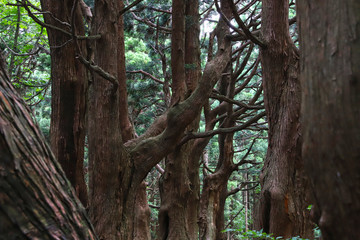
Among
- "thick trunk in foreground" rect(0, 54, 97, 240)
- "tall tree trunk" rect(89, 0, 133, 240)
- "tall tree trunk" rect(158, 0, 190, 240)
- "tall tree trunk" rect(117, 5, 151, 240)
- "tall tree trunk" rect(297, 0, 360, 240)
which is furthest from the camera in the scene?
"tall tree trunk" rect(158, 0, 190, 240)

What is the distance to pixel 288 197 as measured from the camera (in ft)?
15.8

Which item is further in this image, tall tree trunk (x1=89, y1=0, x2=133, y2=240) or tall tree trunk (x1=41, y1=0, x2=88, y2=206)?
tall tree trunk (x1=41, y1=0, x2=88, y2=206)

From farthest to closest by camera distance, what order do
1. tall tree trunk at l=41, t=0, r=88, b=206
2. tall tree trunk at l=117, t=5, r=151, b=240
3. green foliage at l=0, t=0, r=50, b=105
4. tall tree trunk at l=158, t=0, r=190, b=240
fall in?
green foliage at l=0, t=0, r=50, b=105 < tall tree trunk at l=158, t=0, r=190, b=240 < tall tree trunk at l=117, t=5, r=151, b=240 < tall tree trunk at l=41, t=0, r=88, b=206

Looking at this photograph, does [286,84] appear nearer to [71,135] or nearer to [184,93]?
[184,93]

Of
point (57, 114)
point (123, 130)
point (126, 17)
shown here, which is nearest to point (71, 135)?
point (57, 114)

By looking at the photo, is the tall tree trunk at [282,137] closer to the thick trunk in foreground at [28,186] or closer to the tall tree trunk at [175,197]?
the tall tree trunk at [175,197]

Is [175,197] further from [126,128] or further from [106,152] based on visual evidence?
[106,152]

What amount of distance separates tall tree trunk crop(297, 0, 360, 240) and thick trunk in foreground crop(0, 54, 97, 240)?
3.37 feet

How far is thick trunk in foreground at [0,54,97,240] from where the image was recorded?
134 cm

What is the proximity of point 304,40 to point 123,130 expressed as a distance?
5.42m

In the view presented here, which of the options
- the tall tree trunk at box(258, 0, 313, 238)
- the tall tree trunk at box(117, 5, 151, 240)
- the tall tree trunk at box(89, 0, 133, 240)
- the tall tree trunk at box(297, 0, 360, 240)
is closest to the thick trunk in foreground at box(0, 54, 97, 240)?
the tall tree trunk at box(297, 0, 360, 240)

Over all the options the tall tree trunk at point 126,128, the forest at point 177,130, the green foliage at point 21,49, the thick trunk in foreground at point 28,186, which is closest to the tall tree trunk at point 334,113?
the forest at point 177,130

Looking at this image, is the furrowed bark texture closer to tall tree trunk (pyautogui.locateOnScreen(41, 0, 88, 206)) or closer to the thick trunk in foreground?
tall tree trunk (pyautogui.locateOnScreen(41, 0, 88, 206))

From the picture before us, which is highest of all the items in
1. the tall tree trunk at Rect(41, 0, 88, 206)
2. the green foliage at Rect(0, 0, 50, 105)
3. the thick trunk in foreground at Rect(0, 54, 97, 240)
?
the green foliage at Rect(0, 0, 50, 105)
